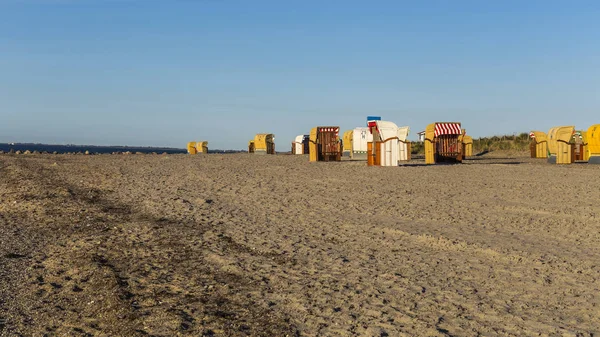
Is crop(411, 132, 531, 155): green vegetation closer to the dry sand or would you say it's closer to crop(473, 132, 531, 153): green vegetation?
crop(473, 132, 531, 153): green vegetation

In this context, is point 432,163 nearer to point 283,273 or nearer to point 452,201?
point 452,201

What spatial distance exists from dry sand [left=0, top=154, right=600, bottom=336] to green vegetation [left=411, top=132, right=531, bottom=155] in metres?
33.9

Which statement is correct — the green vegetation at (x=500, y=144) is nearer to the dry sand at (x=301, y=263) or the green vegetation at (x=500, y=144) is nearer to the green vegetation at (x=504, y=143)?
the green vegetation at (x=504, y=143)

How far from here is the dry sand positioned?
17.6 ft

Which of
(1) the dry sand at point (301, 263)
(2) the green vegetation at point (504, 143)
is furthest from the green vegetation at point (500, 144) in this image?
(1) the dry sand at point (301, 263)

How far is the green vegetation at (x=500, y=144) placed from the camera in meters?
47.4

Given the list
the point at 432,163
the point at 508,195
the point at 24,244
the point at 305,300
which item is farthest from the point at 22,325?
the point at 432,163

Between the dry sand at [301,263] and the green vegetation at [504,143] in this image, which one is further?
the green vegetation at [504,143]

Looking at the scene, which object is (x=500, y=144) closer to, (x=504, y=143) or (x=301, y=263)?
(x=504, y=143)

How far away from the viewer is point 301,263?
761 centimetres

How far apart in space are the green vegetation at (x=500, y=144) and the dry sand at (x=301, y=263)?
33885 mm

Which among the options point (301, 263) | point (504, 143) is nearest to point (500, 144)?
point (504, 143)

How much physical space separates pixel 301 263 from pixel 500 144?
44.9 m

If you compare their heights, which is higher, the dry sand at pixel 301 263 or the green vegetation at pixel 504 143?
the green vegetation at pixel 504 143
